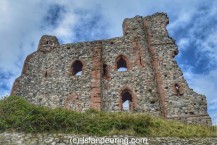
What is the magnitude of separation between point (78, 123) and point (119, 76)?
348 inches

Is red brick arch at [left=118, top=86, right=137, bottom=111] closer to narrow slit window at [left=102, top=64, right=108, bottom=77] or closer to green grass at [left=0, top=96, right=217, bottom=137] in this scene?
narrow slit window at [left=102, top=64, right=108, bottom=77]

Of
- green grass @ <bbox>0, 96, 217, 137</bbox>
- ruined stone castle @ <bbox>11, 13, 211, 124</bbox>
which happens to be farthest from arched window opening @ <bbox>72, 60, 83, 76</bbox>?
green grass @ <bbox>0, 96, 217, 137</bbox>

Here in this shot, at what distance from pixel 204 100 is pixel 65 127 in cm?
1044

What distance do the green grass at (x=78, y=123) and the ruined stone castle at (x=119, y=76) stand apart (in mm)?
5397

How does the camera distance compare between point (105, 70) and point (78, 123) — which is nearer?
point (78, 123)

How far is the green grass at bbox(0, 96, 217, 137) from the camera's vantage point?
10336 millimetres

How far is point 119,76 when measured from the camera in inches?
750

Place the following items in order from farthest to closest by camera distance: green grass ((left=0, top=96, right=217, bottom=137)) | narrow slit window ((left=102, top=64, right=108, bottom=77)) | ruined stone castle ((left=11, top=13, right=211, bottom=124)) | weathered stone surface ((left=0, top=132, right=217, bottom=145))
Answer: narrow slit window ((left=102, top=64, right=108, bottom=77)), ruined stone castle ((left=11, top=13, right=211, bottom=124)), green grass ((left=0, top=96, right=217, bottom=137)), weathered stone surface ((left=0, top=132, right=217, bottom=145))

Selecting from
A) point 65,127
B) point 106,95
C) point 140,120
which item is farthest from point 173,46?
point 65,127

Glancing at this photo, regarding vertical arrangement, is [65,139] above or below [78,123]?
below

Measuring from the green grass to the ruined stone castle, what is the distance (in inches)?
212

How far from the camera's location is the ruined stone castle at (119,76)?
56.9ft

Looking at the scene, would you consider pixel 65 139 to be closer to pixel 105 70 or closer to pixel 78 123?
pixel 78 123

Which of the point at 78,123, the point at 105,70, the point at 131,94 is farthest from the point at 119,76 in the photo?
the point at 78,123
